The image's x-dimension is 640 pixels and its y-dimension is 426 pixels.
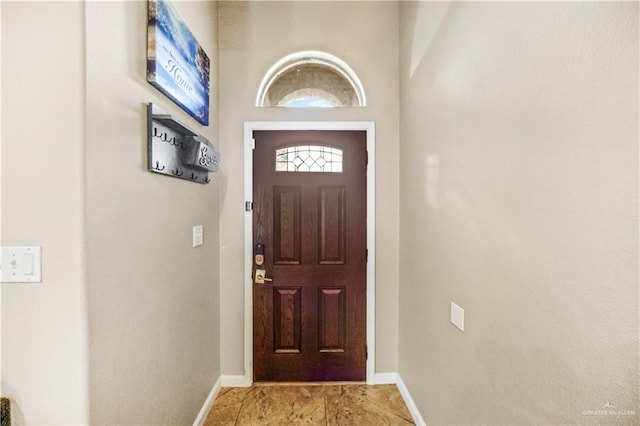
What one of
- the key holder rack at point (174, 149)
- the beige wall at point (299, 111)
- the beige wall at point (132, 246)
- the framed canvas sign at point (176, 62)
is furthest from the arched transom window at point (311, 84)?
the key holder rack at point (174, 149)

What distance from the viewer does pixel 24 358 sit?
2.91 feet

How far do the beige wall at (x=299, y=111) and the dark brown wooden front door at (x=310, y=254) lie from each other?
0.45 ft

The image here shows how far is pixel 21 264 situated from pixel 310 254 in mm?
1603

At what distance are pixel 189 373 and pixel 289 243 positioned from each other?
1048mm

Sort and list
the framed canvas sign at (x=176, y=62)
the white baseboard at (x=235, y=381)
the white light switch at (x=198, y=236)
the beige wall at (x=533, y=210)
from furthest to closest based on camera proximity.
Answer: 1. the white baseboard at (x=235, y=381)
2. the white light switch at (x=198, y=236)
3. the framed canvas sign at (x=176, y=62)
4. the beige wall at (x=533, y=210)

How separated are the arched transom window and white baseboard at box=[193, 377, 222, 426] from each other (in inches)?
86.4

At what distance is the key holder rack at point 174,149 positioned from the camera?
1187 millimetres

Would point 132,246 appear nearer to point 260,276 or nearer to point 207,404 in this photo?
point 260,276

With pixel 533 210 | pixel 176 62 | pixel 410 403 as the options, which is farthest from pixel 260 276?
pixel 533 210

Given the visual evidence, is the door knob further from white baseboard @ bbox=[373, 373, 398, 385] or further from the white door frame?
white baseboard @ bbox=[373, 373, 398, 385]

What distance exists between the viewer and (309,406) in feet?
6.40

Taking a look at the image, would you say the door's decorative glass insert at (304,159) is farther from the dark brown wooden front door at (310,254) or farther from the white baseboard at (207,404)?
the white baseboard at (207,404)

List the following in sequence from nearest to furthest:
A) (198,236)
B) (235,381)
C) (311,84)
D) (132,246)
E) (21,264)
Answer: (21,264)
(132,246)
(198,236)
(235,381)
(311,84)

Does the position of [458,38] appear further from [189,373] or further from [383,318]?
[189,373]
